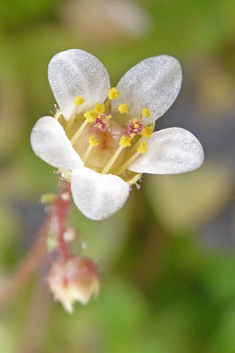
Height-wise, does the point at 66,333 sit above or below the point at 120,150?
below

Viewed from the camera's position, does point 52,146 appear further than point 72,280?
No

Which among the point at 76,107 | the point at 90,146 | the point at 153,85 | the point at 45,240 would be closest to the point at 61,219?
the point at 45,240

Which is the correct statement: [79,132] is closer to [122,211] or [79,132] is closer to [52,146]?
[52,146]

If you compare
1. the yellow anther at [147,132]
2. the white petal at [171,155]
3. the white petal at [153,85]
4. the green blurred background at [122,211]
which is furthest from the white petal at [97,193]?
the green blurred background at [122,211]

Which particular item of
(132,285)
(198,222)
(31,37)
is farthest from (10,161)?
(198,222)

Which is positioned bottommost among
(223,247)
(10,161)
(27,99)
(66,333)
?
(66,333)

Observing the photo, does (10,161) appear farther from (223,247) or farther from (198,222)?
(223,247)
